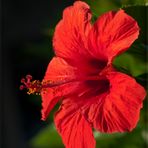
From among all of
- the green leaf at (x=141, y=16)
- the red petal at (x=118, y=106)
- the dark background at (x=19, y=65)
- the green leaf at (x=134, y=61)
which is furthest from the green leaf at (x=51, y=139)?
the dark background at (x=19, y=65)

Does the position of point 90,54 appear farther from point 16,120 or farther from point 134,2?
point 16,120

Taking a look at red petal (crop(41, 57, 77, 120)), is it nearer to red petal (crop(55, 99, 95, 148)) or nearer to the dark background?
red petal (crop(55, 99, 95, 148))

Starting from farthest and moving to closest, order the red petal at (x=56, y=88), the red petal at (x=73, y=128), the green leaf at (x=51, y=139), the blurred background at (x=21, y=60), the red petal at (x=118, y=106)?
the blurred background at (x=21, y=60)
the green leaf at (x=51, y=139)
the red petal at (x=56, y=88)
the red petal at (x=73, y=128)
the red petal at (x=118, y=106)

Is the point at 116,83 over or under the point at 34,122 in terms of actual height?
over

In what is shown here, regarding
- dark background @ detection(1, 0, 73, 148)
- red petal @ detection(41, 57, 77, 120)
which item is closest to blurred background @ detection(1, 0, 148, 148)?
dark background @ detection(1, 0, 73, 148)

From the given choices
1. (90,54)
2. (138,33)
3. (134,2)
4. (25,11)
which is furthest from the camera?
(25,11)

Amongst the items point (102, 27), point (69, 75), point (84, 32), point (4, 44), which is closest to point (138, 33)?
point (102, 27)

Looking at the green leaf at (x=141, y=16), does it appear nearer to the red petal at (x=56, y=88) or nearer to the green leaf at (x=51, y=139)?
the red petal at (x=56, y=88)
